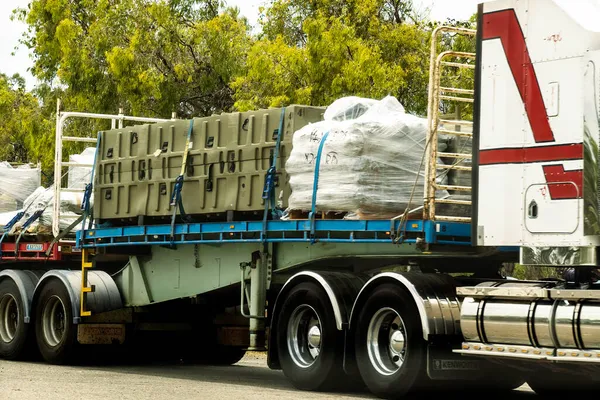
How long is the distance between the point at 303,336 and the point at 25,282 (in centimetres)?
560

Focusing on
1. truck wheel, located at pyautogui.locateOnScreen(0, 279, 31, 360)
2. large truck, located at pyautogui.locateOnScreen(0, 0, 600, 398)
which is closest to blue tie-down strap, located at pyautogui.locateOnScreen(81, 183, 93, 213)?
truck wheel, located at pyautogui.locateOnScreen(0, 279, 31, 360)

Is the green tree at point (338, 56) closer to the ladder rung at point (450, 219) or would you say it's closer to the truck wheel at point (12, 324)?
the truck wheel at point (12, 324)

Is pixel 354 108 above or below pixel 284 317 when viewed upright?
above

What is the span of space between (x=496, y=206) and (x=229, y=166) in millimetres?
3901

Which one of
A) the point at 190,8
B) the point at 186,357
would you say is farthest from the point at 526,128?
the point at 190,8

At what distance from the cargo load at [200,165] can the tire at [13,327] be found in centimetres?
187

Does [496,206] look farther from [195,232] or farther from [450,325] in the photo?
[195,232]

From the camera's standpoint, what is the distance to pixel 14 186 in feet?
65.7

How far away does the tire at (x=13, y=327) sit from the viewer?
16828 mm

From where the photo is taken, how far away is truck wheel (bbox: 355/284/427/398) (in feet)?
37.4

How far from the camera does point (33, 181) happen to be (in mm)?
20172

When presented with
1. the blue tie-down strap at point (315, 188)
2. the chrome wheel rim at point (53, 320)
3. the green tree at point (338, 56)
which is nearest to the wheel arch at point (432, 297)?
the blue tie-down strap at point (315, 188)

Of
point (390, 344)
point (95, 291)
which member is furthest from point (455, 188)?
point (95, 291)

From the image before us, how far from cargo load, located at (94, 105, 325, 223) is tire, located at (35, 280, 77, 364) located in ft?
3.88
